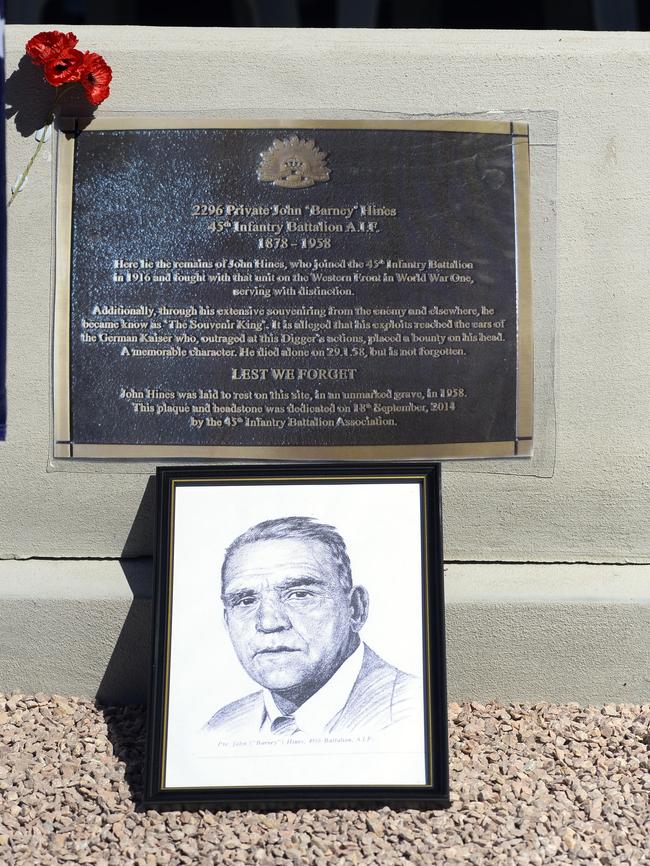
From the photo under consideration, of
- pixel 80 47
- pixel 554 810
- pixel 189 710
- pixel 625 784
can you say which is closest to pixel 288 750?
pixel 189 710

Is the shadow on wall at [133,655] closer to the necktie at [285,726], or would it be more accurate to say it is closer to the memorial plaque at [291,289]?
the memorial plaque at [291,289]

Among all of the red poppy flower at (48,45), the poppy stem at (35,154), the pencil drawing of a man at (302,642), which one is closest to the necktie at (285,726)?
the pencil drawing of a man at (302,642)

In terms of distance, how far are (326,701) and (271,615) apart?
Answer: 341 mm

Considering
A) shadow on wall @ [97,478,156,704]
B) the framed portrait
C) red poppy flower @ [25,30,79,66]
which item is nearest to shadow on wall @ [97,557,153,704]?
shadow on wall @ [97,478,156,704]

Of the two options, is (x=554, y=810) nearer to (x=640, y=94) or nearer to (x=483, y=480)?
(x=483, y=480)

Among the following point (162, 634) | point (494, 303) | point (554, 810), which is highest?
point (494, 303)

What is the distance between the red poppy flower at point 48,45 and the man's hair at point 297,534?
1.84 meters

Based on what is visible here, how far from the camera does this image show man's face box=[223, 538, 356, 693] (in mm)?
2877

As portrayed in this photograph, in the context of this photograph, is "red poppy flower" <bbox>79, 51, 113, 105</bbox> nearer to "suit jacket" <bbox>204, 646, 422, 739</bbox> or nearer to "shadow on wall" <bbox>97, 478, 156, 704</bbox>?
"shadow on wall" <bbox>97, 478, 156, 704</bbox>

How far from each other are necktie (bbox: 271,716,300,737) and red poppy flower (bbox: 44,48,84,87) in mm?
2357

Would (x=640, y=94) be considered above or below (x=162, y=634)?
above

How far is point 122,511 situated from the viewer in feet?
10.8

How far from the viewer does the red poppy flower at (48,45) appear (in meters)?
3.04

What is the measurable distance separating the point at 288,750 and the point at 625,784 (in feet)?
3.70
